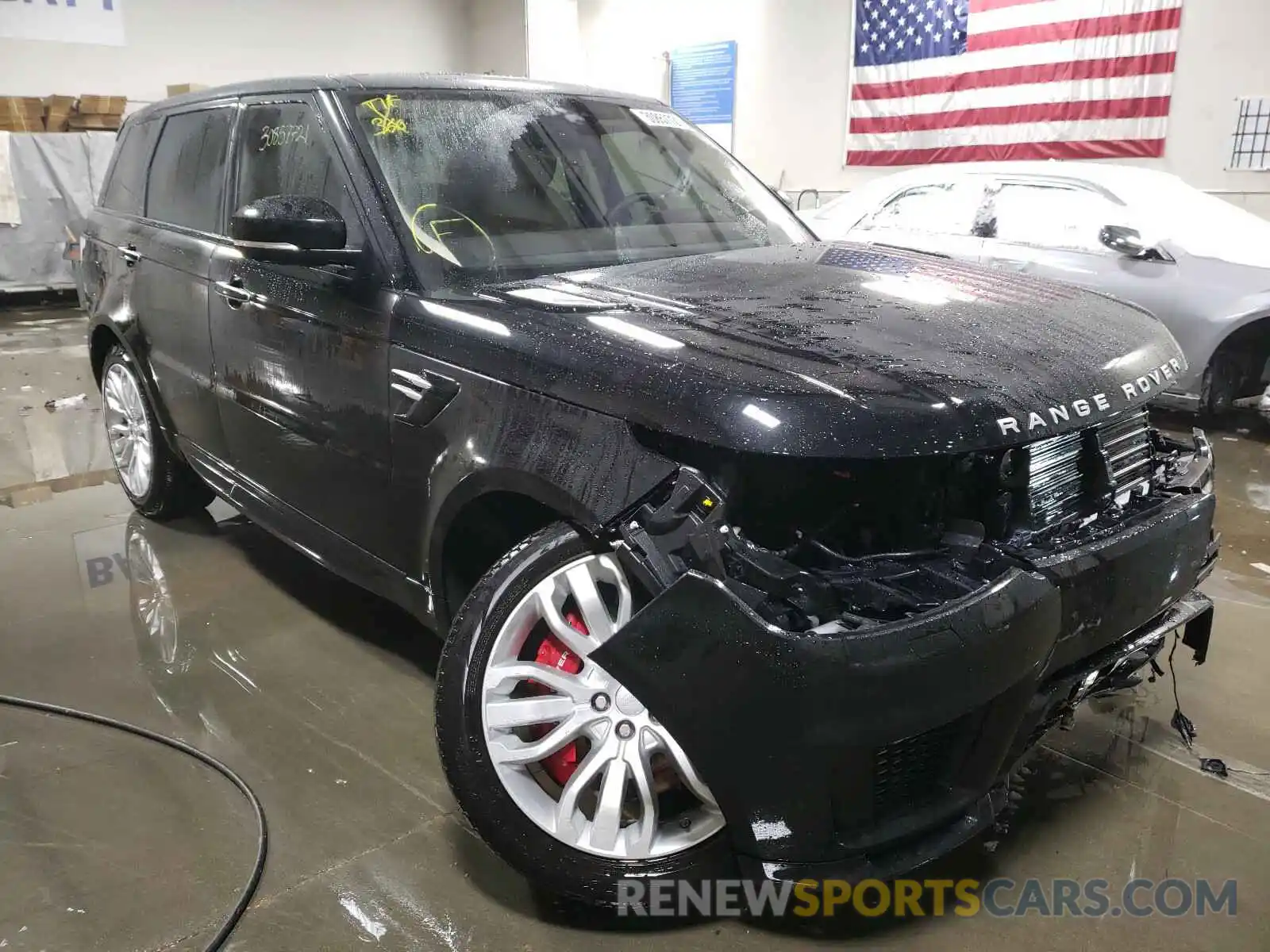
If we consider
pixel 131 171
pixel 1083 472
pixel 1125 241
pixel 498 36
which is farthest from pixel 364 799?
pixel 498 36

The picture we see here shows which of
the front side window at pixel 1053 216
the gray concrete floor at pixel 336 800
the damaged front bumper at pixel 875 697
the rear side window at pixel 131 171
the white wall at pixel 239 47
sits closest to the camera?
the damaged front bumper at pixel 875 697

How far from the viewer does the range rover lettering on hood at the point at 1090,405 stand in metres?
1.64

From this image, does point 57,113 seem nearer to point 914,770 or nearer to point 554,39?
point 554,39

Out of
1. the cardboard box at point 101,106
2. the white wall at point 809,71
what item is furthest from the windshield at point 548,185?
the cardboard box at point 101,106

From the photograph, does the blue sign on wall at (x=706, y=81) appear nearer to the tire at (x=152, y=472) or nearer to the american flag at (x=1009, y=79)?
the american flag at (x=1009, y=79)

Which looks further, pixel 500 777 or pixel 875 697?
pixel 500 777

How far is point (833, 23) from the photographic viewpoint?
392 inches

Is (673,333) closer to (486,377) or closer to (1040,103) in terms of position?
Result: (486,377)

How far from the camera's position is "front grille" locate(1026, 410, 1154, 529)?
1.84 m

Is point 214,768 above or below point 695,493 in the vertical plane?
below

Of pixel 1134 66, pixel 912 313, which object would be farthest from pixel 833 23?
pixel 912 313

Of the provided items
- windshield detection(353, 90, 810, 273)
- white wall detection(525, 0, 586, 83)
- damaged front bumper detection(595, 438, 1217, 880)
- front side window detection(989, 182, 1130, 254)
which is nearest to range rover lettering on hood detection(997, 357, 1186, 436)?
damaged front bumper detection(595, 438, 1217, 880)

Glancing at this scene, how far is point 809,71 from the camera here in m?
10.3

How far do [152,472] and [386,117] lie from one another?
2045 millimetres
